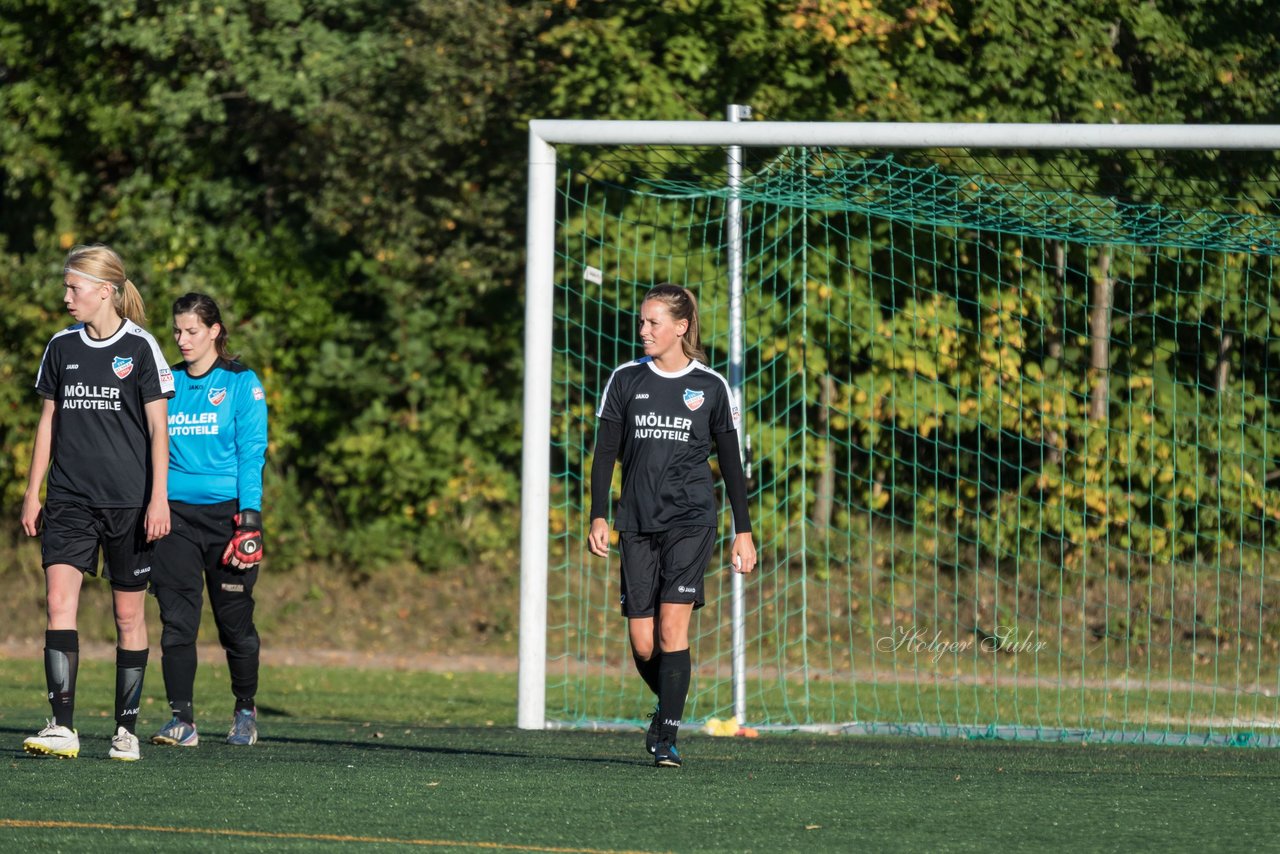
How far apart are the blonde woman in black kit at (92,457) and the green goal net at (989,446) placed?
420 cm

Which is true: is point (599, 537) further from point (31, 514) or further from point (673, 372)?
point (31, 514)

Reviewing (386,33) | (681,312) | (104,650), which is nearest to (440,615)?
(104,650)

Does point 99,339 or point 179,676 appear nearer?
point 99,339

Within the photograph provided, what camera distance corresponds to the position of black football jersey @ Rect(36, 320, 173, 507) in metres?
5.82

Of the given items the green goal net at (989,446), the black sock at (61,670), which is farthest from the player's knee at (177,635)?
the green goal net at (989,446)

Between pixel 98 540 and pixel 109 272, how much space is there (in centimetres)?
94

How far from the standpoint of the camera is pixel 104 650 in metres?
13.1

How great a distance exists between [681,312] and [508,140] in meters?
8.09

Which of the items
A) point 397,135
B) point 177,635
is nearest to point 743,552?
point 177,635

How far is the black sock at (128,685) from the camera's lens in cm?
591

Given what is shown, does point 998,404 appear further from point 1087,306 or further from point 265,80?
point 265,80
